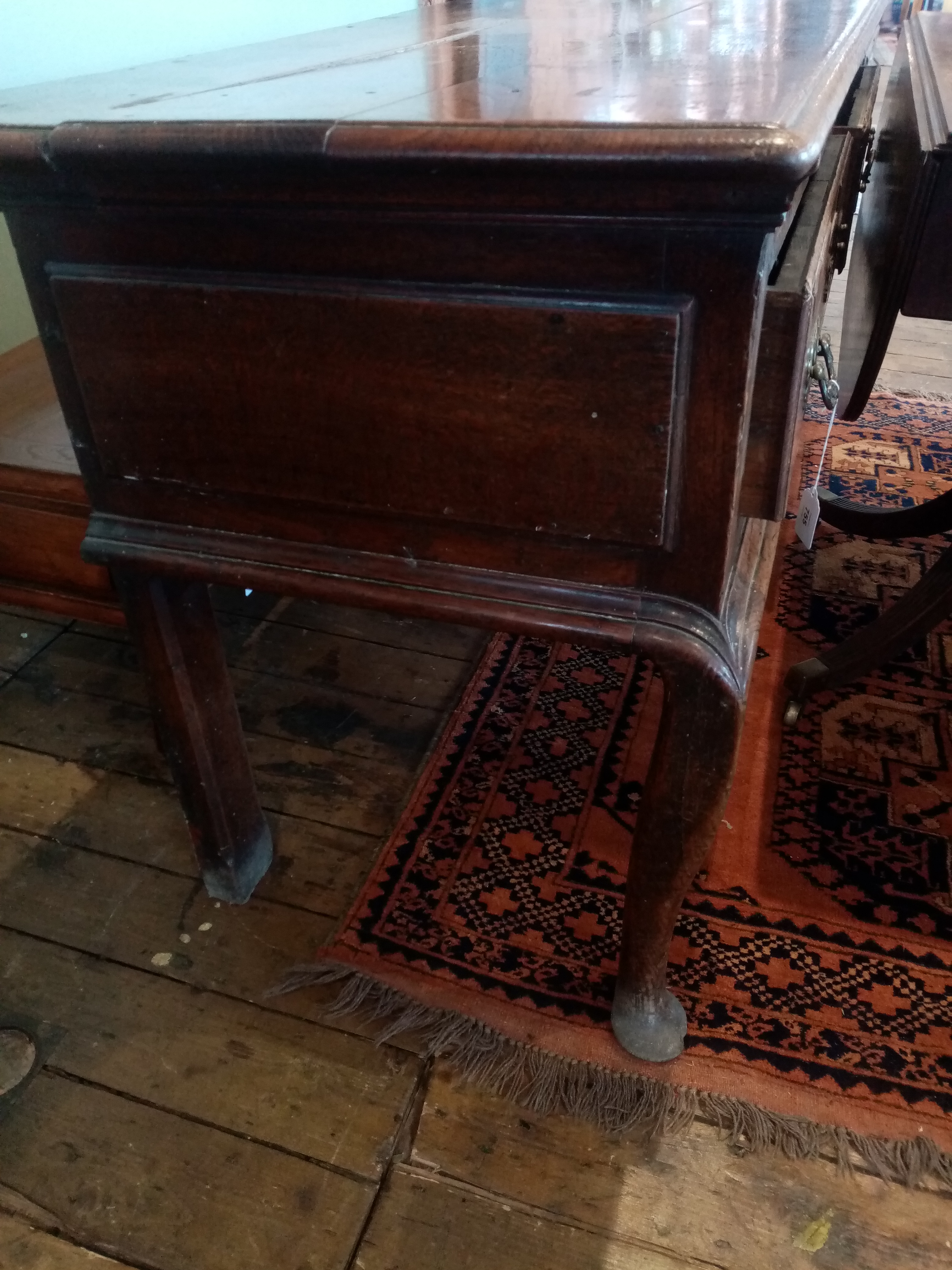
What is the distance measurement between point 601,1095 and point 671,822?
337mm

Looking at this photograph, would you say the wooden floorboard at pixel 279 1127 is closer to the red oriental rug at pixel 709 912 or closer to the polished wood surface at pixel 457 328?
the red oriental rug at pixel 709 912

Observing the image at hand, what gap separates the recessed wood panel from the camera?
1.96ft

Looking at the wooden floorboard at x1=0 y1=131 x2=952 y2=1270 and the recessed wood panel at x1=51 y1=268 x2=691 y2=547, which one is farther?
the wooden floorboard at x1=0 y1=131 x2=952 y2=1270

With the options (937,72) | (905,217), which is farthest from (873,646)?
(937,72)

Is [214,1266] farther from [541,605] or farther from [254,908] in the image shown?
[541,605]

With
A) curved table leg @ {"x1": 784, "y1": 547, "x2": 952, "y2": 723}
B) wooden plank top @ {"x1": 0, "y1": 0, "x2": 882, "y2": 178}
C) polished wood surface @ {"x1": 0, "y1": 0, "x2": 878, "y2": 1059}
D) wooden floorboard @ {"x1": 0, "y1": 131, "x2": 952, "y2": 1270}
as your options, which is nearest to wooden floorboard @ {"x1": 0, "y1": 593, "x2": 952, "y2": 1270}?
wooden floorboard @ {"x1": 0, "y1": 131, "x2": 952, "y2": 1270}

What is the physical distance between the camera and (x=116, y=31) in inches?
52.1

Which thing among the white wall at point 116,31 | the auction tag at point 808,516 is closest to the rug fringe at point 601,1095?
the auction tag at point 808,516

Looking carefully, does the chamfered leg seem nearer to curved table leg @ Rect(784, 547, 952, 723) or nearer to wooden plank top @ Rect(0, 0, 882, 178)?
wooden plank top @ Rect(0, 0, 882, 178)

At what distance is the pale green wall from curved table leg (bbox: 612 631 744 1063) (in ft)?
3.89

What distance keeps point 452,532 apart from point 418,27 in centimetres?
83

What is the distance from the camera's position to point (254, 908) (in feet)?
3.73

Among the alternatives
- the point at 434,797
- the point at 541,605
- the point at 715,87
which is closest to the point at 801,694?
the point at 434,797

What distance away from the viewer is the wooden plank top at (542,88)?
0.51 m
